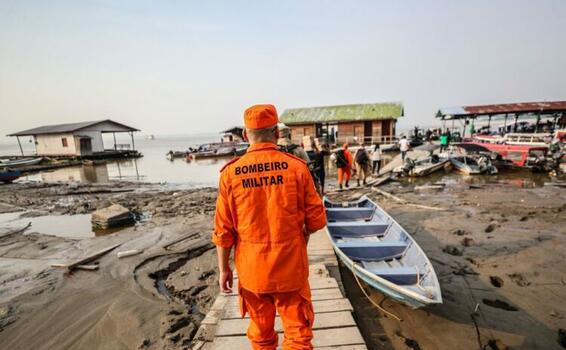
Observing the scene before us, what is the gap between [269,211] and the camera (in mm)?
1749

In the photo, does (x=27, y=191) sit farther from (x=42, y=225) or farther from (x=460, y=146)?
(x=460, y=146)

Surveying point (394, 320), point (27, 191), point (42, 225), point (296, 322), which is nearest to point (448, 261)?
point (394, 320)

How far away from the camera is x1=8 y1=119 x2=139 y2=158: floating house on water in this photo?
30938mm

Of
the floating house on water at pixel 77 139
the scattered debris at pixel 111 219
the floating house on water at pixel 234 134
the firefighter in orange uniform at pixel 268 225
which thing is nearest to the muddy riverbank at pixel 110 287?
the scattered debris at pixel 111 219

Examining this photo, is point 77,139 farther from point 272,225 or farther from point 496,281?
point 496,281

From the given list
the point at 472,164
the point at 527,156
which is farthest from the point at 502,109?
the point at 472,164

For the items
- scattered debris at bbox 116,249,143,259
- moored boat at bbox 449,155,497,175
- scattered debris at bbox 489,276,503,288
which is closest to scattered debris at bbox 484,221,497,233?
scattered debris at bbox 489,276,503,288

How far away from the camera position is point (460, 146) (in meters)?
18.4

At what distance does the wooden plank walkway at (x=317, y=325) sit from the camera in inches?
A: 109

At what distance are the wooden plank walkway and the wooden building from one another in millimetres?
28009

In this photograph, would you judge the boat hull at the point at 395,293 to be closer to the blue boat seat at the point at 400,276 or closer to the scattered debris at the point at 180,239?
the blue boat seat at the point at 400,276

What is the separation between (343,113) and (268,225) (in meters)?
32.4

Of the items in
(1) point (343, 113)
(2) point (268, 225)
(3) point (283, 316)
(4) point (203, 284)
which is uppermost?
(1) point (343, 113)

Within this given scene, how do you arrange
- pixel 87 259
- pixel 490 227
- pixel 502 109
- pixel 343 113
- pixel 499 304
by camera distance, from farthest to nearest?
1. pixel 343 113
2. pixel 502 109
3. pixel 490 227
4. pixel 87 259
5. pixel 499 304
